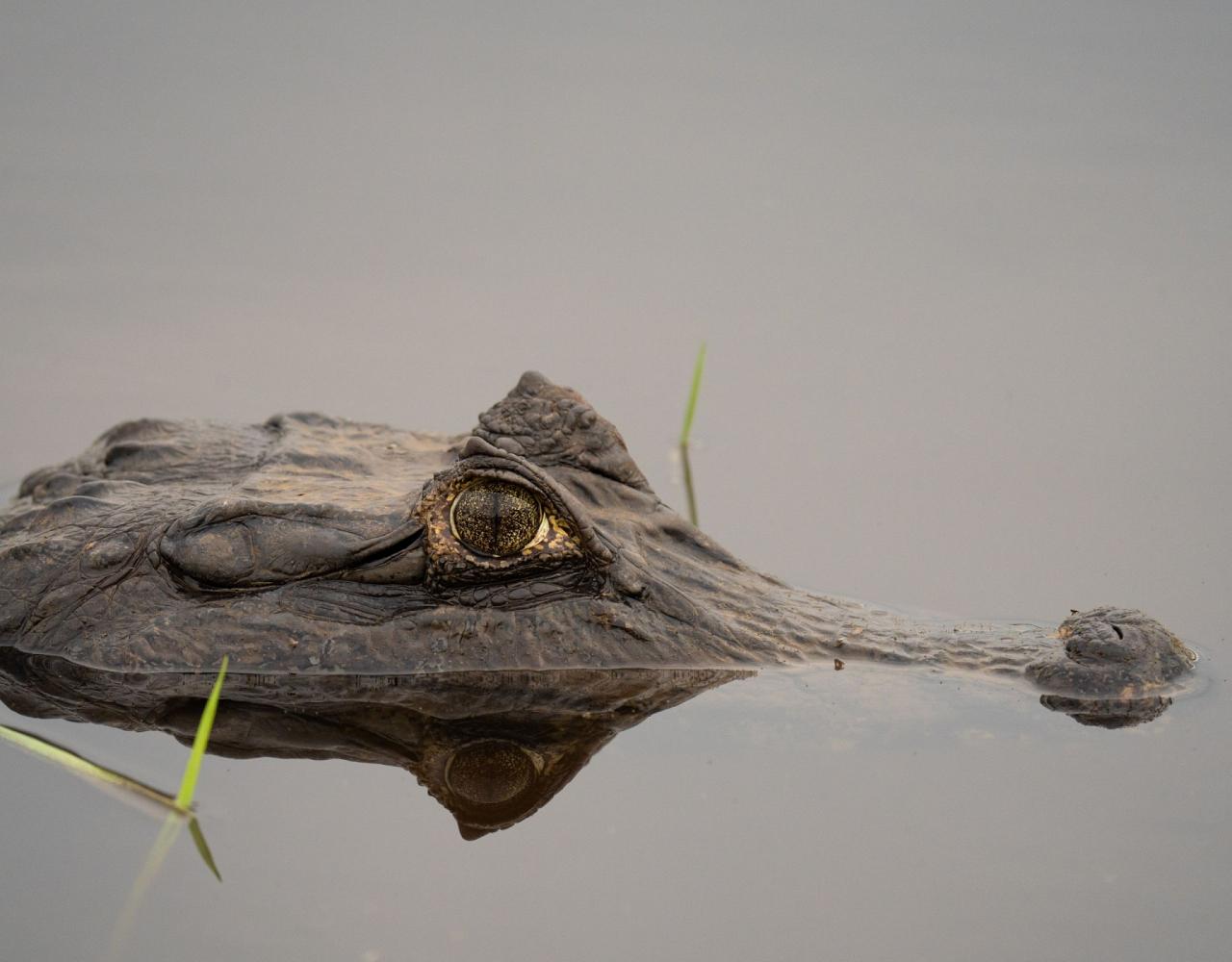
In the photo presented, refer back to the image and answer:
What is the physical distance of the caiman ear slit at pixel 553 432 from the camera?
585cm

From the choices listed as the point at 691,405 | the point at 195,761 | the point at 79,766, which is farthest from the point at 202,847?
the point at 691,405

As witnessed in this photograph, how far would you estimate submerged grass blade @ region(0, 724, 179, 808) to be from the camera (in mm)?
4766

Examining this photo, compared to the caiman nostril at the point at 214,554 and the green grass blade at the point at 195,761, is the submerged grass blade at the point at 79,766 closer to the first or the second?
the green grass blade at the point at 195,761

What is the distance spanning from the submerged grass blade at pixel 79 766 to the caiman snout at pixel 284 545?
2.17ft

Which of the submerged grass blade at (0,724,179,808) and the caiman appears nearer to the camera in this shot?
the submerged grass blade at (0,724,179,808)

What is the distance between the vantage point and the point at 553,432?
587 centimetres

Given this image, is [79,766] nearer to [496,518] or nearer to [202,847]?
[202,847]

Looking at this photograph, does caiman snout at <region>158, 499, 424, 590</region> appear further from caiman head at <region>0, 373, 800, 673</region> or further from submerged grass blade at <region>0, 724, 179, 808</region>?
submerged grass blade at <region>0, 724, 179, 808</region>

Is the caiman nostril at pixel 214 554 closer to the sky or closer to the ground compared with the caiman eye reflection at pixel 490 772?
closer to the sky

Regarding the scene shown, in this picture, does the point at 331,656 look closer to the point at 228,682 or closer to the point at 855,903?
the point at 228,682

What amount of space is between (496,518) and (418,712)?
2.01 feet

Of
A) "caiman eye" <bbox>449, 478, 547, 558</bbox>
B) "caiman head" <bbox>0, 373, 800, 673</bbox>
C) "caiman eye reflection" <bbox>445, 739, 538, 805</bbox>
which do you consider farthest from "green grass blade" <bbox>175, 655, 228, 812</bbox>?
"caiman eye" <bbox>449, 478, 547, 558</bbox>

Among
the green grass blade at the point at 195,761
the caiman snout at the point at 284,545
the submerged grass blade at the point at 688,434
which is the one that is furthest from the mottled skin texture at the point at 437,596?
the submerged grass blade at the point at 688,434

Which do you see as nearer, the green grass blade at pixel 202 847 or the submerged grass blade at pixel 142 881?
the submerged grass blade at pixel 142 881
